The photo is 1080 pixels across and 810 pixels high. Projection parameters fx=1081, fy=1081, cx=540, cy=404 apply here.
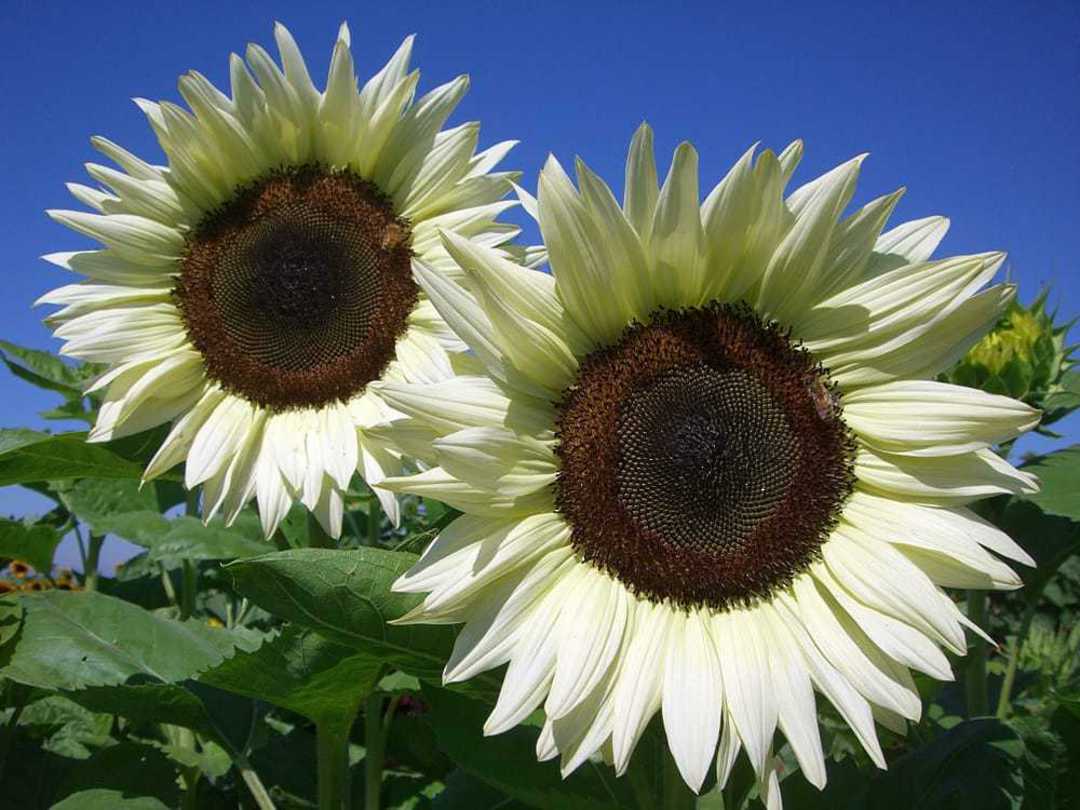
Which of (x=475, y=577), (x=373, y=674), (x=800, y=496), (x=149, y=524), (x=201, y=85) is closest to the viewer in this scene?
(x=475, y=577)

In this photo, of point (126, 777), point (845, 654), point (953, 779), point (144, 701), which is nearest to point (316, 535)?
point (144, 701)

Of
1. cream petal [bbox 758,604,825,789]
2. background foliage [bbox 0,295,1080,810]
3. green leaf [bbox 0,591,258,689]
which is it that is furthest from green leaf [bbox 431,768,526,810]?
cream petal [bbox 758,604,825,789]

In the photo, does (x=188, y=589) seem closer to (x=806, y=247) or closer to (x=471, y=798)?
(x=471, y=798)

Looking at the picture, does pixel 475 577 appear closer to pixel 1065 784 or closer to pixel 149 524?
pixel 1065 784

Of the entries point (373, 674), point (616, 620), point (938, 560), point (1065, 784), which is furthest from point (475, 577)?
point (1065, 784)

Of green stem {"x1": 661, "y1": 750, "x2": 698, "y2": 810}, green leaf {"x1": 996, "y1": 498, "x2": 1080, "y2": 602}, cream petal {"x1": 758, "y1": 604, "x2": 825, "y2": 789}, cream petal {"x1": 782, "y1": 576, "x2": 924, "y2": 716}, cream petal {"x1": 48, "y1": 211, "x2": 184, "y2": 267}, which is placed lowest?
green stem {"x1": 661, "y1": 750, "x2": 698, "y2": 810}

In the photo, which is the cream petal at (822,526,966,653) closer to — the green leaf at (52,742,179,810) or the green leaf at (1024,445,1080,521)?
the green leaf at (1024,445,1080,521)
